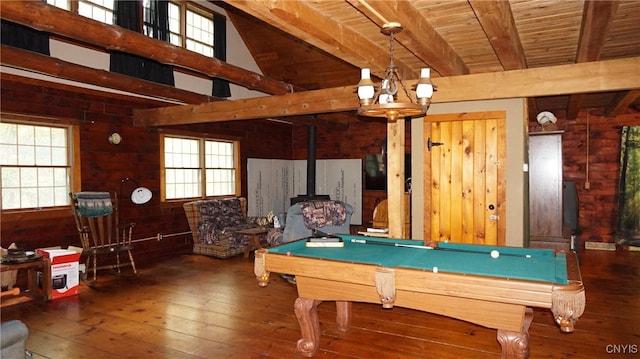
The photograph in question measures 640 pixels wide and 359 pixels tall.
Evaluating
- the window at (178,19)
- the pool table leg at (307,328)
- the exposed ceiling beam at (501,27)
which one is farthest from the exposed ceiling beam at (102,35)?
the exposed ceiling beam at (501,27)

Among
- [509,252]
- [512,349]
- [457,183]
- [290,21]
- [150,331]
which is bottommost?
[150,331]

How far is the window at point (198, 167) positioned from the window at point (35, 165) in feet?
5.28

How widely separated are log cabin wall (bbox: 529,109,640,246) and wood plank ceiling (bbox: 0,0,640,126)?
192 centimetres

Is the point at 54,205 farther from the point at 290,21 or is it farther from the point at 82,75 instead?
the point at 290,21

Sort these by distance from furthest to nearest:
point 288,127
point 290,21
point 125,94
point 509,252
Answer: point 288,127, point 125,94, point 509,252, point 290,21

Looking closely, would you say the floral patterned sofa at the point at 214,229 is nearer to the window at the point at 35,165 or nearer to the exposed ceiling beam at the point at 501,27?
the window at the point at 35,165

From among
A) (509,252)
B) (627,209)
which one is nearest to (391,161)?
(509,252)

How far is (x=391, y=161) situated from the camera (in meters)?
4.77

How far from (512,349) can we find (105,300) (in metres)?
4.20

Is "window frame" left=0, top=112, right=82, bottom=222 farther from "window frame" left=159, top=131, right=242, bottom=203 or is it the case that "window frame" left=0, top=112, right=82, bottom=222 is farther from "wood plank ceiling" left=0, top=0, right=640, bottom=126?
"window frame" left=159, top=131, right=242, bottom=203

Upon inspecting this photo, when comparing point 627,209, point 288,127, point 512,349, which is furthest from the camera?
point 288,127

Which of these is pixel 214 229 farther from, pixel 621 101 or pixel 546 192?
pixel 621 101

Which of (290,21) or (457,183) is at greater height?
(290,21)

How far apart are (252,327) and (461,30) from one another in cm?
326
